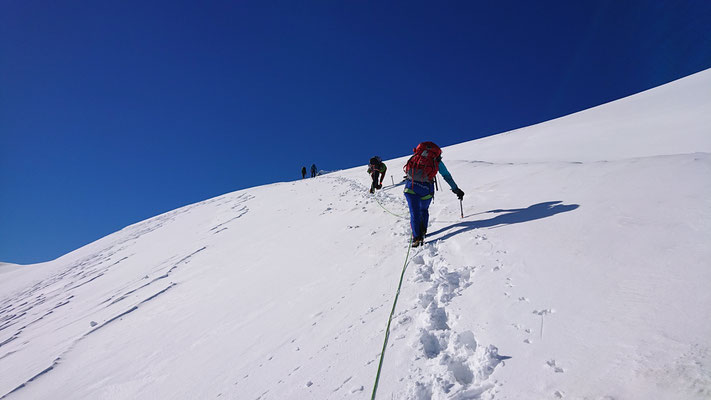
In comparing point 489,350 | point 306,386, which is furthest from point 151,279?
point 489,350

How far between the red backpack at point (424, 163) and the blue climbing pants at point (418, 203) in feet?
0.38

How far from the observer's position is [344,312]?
341 centimetres

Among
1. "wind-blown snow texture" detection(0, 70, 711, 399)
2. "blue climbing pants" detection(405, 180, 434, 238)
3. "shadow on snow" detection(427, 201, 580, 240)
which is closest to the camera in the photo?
"wind-blown snow texture" detection(0, 70, 711, 399)

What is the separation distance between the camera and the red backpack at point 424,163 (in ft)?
17.0

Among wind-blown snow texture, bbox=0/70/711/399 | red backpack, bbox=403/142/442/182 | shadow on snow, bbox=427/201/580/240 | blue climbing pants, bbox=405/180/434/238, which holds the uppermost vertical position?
red backpack, bbox=403/142/442/182

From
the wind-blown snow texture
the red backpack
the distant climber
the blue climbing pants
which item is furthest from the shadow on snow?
the distant climber

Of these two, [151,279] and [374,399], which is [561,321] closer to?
[374,399]

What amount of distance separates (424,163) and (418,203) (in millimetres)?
715

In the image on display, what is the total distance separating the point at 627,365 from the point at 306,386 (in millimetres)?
2086

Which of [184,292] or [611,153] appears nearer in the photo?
[184,292]

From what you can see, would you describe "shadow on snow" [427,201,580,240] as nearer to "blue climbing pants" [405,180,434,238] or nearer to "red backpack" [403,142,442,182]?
"blue climbing pants" [405,180,434,238]

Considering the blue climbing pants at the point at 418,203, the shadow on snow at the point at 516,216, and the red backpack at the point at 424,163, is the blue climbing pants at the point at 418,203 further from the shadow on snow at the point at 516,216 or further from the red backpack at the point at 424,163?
the shadow on snow at the point at 516,216

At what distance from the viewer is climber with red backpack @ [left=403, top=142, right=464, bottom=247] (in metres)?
4.99

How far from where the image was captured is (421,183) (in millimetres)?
5172
